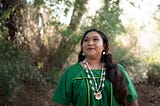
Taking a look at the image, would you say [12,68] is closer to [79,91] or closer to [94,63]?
[94,63]

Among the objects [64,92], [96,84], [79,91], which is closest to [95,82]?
[96,84]

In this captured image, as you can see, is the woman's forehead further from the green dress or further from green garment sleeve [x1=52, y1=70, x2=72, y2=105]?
green garment sleeve [x1=52, y1=70, x2=72, y2=105]

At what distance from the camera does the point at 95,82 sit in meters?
2.71

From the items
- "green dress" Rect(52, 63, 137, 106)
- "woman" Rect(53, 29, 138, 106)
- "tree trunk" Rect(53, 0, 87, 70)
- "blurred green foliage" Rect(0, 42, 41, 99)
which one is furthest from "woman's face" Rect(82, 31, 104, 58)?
"tree trunk" Rect(53, 0, 87, 70)

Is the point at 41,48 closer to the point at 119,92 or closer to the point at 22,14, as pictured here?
the point at 22,14

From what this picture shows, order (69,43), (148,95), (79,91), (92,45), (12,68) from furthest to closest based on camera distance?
(69,43)
(148,95)
(12,68)
(92,45)
(79,91)

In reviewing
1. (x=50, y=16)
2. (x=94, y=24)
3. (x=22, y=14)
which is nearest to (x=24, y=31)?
(x=22, y=14)

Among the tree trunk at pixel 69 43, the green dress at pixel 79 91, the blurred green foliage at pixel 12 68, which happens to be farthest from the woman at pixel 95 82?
the tree trunk at pixel 69 43

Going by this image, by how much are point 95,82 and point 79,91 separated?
0.47 ft

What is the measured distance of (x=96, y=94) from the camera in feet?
8.79

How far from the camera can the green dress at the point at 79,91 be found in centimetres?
269

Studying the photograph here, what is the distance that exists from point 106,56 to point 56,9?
3.78 meters

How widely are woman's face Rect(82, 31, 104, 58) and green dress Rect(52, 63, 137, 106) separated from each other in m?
0.15

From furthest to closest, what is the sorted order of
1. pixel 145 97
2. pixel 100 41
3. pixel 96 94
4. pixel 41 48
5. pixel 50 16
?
pixel 41 48 < pixel 145 97 < pixel 50 16 < pixel 100 41 < pixel 96 94
